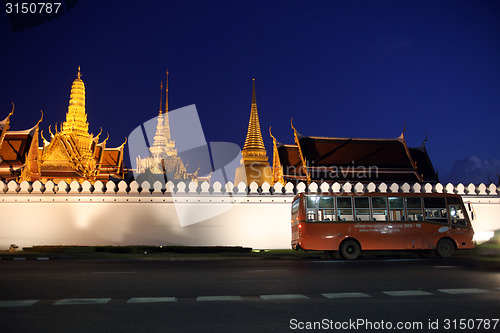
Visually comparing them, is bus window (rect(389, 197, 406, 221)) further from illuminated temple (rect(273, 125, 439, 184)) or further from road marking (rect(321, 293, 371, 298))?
illuminated temple (rect(273, 125, 439, 184))

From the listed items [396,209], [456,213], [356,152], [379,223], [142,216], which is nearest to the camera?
[379,223]

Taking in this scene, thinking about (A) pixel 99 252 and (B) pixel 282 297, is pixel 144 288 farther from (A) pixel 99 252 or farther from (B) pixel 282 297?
(A) pixel 99 252

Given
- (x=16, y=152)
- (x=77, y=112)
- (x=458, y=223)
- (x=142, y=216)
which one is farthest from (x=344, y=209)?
(x=77, y=112)

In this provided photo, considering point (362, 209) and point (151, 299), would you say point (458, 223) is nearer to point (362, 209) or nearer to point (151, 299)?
point (362, 209)

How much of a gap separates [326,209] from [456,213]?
494cm

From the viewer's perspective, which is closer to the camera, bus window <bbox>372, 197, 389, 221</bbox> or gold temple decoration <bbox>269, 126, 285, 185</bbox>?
bus window <bbox>372, 197, 389, 221</bbox>

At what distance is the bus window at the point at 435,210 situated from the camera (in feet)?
57.2

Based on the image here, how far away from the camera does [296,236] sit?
1758 cm

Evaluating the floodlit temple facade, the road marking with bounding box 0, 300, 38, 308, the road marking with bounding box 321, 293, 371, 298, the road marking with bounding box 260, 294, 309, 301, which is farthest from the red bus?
the floodlit temple facade

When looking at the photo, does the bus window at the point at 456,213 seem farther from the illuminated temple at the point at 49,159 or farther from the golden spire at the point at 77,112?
the golden spire at the point at 77,112

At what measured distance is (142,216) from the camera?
21.9m

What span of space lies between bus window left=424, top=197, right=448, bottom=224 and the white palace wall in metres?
6.07

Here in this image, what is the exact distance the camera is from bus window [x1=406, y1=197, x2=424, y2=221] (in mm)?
17328

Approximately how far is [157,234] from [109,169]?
2104 cm
